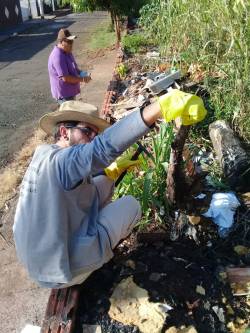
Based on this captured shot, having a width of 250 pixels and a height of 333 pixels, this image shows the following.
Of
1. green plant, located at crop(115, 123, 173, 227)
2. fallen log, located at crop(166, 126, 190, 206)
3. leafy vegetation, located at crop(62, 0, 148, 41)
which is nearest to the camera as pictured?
fallen log, located at crop(166, 126, 190, 206)

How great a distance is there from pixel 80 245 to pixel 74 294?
38 centimetres

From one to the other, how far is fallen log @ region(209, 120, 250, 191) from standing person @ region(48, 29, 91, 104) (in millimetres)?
2509

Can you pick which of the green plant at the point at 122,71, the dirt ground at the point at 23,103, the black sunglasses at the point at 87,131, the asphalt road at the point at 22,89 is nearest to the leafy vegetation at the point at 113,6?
the dirt ground at the point at 23,103

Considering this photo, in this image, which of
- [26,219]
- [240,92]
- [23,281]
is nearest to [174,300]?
[26,219]

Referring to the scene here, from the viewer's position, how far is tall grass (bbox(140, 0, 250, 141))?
4004 mm

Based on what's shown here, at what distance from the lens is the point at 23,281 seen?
347 cm

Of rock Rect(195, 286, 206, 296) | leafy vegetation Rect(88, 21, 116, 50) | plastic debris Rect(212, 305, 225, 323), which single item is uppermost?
rock Rect(195, 286, 206, 296)

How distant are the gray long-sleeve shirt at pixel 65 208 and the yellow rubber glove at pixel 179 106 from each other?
5.9 inches

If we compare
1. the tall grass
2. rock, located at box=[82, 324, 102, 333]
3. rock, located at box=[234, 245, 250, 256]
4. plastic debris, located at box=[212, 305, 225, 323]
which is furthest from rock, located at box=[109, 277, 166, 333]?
the tall grass

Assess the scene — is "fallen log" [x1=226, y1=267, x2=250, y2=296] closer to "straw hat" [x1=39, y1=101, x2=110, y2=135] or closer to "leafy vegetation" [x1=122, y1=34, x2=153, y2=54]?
"straw hat" [x1=39, y1=101, x2=110, y2=135]

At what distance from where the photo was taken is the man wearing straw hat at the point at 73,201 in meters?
2.14

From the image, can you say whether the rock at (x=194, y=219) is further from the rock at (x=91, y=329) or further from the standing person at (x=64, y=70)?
the standing person at (x=64, y=70)

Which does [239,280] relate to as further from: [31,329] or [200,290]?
[31,329]

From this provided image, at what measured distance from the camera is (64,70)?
5898 mm
